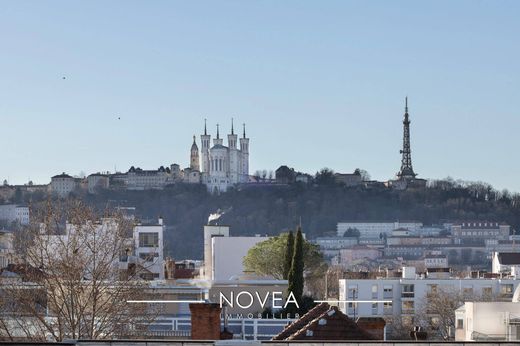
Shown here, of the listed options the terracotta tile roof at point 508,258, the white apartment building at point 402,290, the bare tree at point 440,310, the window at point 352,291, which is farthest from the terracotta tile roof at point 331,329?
the terracotta tile roof at point 508,258

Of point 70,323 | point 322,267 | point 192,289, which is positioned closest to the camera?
point 70,323

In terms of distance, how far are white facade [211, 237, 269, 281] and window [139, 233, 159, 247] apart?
5.43m

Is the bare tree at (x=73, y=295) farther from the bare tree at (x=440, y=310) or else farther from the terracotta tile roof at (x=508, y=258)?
the terracotta tile roof at (x=508, y=258)

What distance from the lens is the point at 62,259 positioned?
32.3 m

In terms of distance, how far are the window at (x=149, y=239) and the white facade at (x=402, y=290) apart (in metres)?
8.84

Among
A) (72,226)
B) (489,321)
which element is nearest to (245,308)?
(72,226)

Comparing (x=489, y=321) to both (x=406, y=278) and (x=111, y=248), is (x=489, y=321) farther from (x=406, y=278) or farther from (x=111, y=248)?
(x=406, y=278)

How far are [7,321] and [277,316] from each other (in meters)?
12.6

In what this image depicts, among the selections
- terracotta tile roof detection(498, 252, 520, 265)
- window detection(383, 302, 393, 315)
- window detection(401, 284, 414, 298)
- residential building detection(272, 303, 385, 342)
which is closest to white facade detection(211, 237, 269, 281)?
window detection(383, 302, 393, 315)

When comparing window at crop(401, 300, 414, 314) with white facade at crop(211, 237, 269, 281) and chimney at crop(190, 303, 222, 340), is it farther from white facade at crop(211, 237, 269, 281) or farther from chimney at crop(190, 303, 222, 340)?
chimney at crop(190, 303, 222, 340)

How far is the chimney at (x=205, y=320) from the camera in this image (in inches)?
953

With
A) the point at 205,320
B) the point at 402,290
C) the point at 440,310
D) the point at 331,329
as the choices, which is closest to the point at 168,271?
the point at 402,290

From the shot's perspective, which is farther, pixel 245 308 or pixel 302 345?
pixel 245 308

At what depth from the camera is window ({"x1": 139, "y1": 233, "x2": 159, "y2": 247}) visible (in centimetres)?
8020
